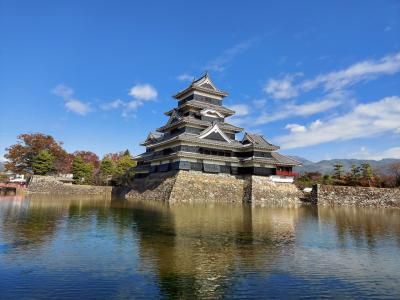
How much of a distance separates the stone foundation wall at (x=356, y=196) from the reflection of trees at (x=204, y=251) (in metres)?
19.0

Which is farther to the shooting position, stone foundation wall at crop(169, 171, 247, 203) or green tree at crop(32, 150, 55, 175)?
green tree at crop(32, 150, 55, 175)

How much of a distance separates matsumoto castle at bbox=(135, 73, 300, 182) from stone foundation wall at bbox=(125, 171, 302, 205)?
0.96 m

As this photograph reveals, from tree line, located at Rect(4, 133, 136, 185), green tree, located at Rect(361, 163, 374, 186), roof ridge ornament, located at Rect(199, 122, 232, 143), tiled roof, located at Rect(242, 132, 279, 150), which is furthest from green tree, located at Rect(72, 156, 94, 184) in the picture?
green tree, located at Rect(361, 163, 374, 186)

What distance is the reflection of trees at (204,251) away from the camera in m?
6.73

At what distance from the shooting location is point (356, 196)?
106 ft

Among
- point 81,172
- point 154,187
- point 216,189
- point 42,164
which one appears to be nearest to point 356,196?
point 216,189

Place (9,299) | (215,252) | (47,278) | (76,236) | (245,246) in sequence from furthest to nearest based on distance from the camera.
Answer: (76,236) < (245,246) < (215,252) < (47,278) < (9,299)

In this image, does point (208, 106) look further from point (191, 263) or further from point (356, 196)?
point (191, 263)

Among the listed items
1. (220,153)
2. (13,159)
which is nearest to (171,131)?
(220,153)

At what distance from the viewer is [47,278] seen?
6773 mm

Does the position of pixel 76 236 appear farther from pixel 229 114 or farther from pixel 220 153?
pixel 229 114

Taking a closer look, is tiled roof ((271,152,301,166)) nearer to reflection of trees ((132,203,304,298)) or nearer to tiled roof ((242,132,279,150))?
tiled roof ((242,132,279,150))

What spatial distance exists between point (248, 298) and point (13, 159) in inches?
2055

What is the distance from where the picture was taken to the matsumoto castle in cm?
3434
